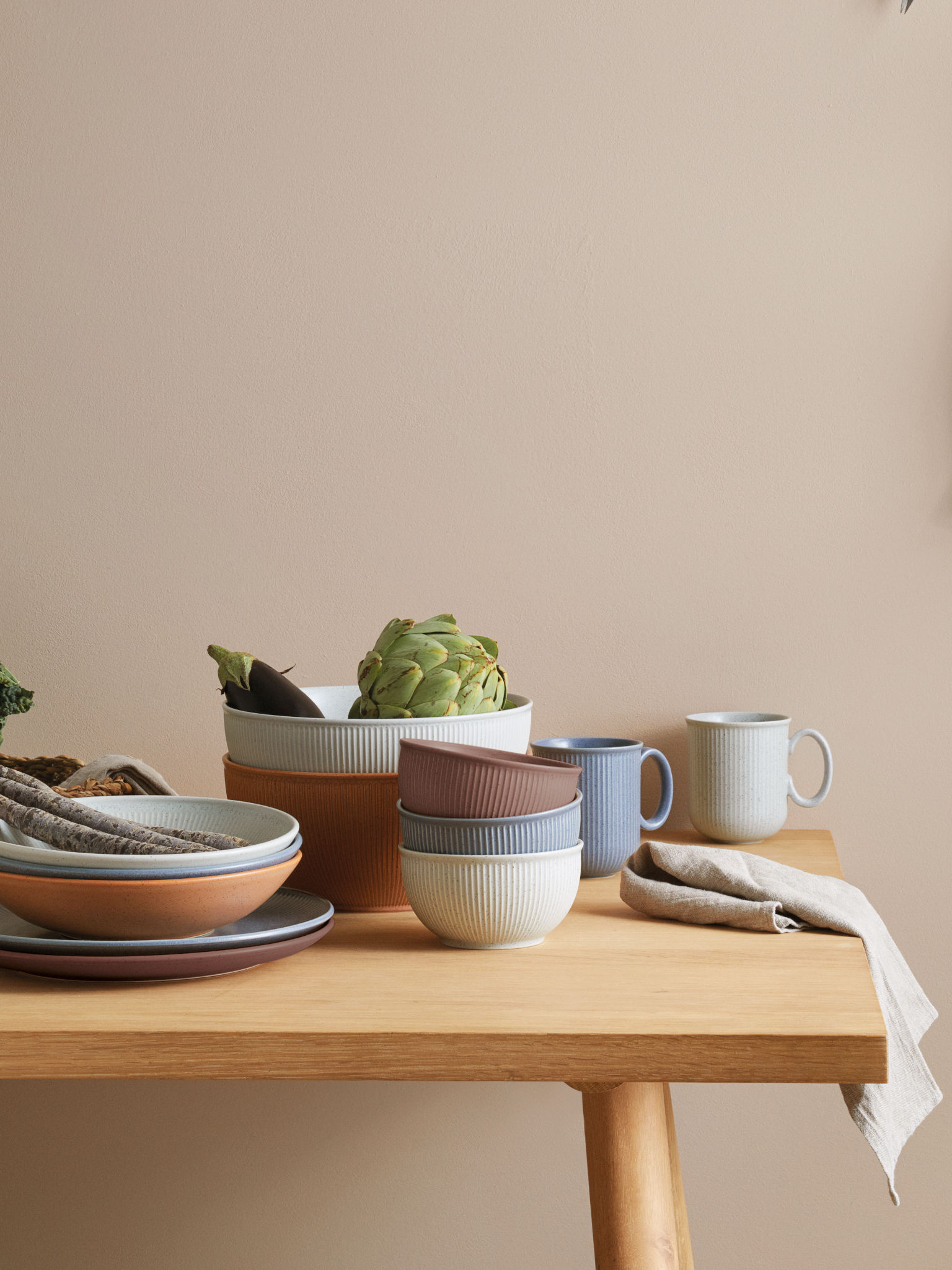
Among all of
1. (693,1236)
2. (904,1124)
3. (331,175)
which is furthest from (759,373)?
(693,1236)

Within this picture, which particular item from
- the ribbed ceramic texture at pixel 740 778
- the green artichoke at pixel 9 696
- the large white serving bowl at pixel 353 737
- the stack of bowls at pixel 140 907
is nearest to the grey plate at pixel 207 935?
the stack of bowls at pixel 140 907

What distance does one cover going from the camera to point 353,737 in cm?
81

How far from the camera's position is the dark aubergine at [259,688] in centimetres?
84

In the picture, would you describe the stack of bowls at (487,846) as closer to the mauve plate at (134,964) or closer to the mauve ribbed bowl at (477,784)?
the mauve ribbed bowl at (477,784)

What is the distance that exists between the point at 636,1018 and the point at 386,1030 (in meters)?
0.14

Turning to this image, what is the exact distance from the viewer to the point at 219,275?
1200 mm

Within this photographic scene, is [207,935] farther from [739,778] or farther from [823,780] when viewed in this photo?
[823,780]

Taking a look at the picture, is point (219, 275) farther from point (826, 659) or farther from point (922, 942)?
point (922, 942)

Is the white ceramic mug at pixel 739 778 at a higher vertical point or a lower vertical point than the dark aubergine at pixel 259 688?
lower

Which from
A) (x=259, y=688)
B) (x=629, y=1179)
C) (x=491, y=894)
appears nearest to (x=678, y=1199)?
(x=629, y=1179)

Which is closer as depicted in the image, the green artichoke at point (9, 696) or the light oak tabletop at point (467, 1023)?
the light oak tabletop at point (467, 1023)

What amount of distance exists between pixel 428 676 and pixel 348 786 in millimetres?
102

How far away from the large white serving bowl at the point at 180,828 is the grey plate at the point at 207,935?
5 cm

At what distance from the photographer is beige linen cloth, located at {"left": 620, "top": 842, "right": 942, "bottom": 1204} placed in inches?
28.3
